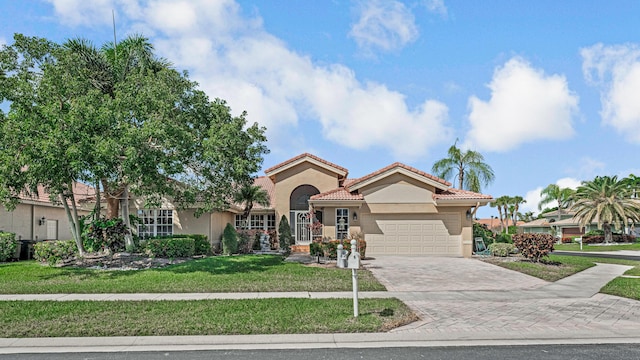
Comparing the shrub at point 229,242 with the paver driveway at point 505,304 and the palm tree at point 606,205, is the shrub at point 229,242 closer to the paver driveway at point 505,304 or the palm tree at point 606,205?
the paver driveway at point 505,304

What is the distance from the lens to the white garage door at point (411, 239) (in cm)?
2412

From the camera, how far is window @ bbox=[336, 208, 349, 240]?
24.7 meters

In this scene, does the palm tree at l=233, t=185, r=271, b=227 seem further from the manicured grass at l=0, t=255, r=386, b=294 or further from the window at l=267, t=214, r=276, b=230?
the manicured grass at l=0, t=255, r=386, b=294

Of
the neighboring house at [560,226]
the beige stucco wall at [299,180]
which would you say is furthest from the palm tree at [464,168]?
the neighboring house at [560,226]

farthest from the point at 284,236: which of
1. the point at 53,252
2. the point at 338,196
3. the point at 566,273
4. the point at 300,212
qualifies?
the point at 566,273

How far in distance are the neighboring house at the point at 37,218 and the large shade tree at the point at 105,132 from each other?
5.29 metres

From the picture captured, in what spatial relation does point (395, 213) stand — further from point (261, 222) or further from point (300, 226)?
point (261, 222)

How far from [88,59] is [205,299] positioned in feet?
45.4

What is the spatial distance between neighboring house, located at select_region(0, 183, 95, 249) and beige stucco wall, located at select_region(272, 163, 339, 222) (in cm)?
1010

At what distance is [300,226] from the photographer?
28797 mm

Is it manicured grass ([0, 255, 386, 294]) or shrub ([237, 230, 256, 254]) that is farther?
shrub ([237, 230, 256, 254])

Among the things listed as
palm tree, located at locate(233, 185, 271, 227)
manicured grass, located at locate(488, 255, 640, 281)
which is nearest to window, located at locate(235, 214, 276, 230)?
palm tree, located at locate(233, 185, 271, 227)

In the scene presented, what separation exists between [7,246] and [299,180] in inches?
585

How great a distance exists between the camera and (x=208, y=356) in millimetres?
7297
